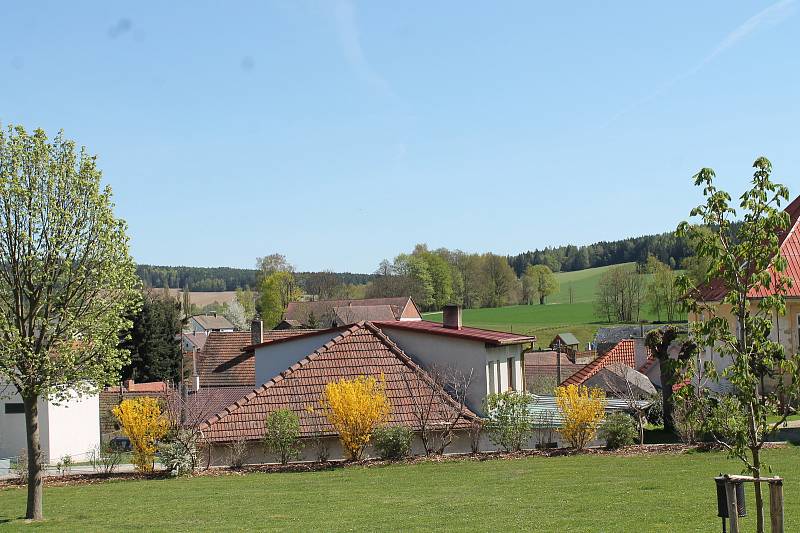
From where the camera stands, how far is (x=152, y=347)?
6188 cm

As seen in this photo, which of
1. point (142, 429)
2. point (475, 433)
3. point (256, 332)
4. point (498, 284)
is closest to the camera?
point (142, 429)

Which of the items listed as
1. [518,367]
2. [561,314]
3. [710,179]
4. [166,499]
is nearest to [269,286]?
[561,314]

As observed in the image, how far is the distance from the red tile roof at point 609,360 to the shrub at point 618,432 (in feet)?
53.2

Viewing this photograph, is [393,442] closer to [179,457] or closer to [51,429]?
[179,457]

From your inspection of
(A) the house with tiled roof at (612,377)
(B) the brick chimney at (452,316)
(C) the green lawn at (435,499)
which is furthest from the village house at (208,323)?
(C) the green lawn at (435,499)

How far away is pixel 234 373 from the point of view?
45.6 m

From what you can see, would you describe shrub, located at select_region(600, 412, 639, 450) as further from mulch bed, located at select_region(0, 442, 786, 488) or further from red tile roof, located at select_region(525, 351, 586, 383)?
red tile roof, located at select_region(525, 351, 586, 383)

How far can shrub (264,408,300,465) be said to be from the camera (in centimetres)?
2423

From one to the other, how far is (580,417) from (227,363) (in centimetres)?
2609

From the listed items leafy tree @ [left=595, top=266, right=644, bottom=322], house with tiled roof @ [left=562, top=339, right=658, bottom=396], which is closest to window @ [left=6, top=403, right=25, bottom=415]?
house with tiled roof @ [left=562, top=339, right=658, bottom=396]

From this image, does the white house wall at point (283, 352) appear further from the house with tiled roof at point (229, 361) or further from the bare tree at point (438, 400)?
the house with tiled roof at point (229, 361)

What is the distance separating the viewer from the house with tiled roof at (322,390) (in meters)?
25.5

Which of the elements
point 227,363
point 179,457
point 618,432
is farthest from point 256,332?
point 618,432

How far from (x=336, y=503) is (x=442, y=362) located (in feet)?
45.7
